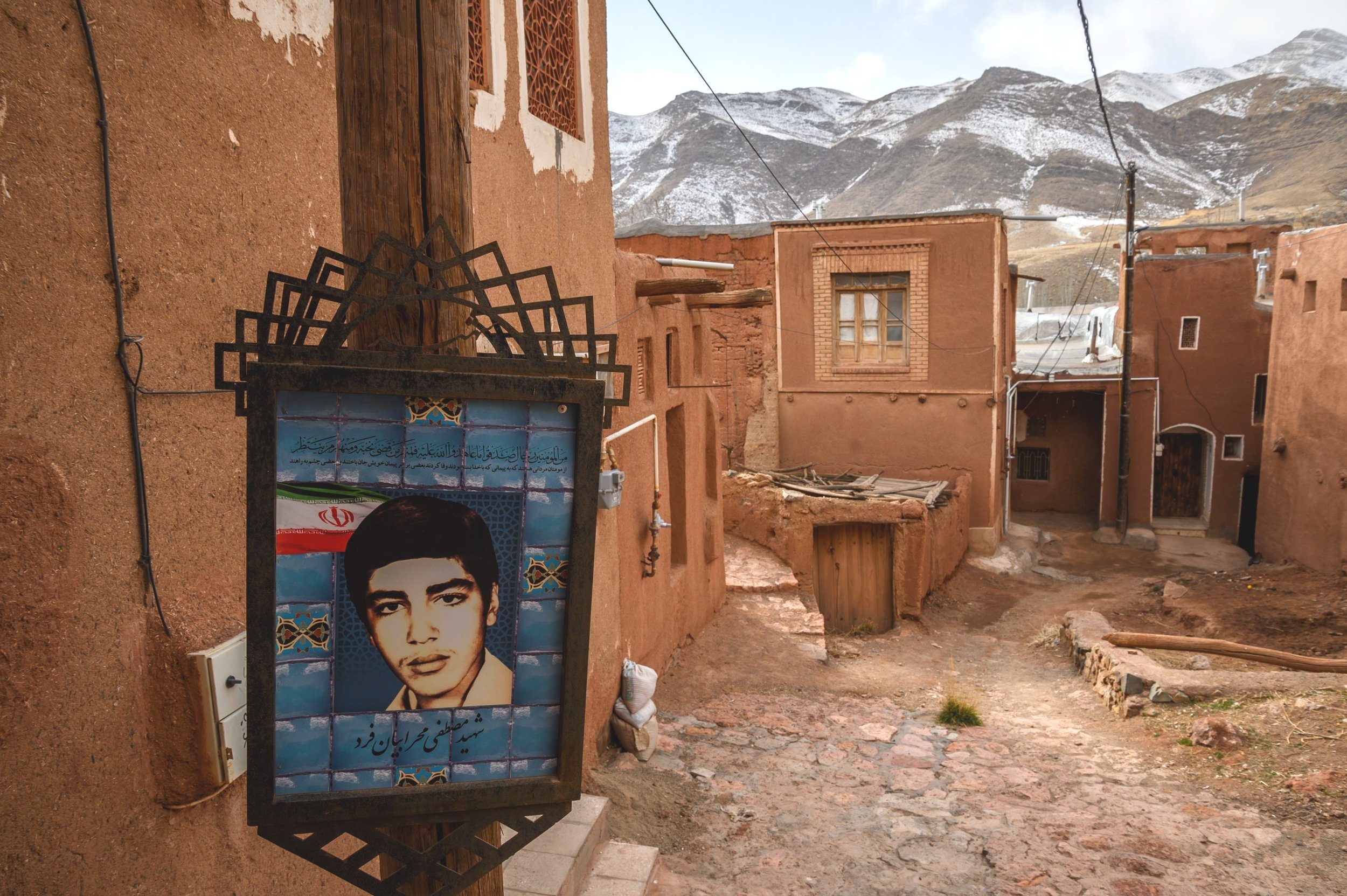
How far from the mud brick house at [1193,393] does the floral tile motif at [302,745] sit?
21154 millimetres

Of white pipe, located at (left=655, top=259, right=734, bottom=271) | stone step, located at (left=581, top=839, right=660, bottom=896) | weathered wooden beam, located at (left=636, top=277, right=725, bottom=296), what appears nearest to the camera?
stone step, located at (left=581, top=839, right=660, bottom=896)

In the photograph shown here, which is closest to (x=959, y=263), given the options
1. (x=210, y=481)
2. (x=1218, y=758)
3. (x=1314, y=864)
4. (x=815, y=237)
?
(x=815, y=237)

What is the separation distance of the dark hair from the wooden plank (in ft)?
32.8

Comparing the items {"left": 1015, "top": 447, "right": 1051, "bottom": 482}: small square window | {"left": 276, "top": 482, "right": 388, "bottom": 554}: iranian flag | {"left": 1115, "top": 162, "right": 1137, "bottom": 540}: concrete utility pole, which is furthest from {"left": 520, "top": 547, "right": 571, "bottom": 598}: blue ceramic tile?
{"left": 1015, "top": 447, "right": 1051, "bottom": 482}: small square window

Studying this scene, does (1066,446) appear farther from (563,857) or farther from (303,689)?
(303,689)

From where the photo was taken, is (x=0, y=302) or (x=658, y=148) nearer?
(x=0, y=302)

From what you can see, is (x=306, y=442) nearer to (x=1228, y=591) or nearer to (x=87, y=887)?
(x=87, y=887)

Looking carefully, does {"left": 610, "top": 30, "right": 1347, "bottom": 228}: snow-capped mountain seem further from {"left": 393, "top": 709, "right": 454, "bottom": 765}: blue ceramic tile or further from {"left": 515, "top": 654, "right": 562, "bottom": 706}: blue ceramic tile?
{"left": 393, "top": 709, "right": 454, "bottom": 765}: blue ceramic tile

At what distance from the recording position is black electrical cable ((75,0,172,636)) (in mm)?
2652

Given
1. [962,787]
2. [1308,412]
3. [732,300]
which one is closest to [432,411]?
[962,787]

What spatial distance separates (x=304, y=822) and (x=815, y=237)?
690 inches

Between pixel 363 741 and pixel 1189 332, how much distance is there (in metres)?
24.2

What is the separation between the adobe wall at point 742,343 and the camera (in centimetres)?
1819

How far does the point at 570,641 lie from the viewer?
2.37m
